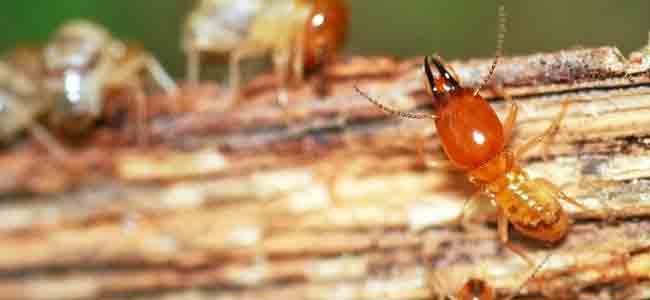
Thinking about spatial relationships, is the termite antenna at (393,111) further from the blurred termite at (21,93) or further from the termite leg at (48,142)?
the blurred termite at (21,93)

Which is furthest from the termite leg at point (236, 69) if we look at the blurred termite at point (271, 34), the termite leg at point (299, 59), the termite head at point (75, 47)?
the termite head at point (75, 47)

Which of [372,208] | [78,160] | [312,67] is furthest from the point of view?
[312,67]

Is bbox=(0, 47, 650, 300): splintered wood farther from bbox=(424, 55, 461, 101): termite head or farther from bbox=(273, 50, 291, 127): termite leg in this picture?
bbox=(424, 55, 461, 101): termite head

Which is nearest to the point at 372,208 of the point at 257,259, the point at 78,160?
the point at 257,259

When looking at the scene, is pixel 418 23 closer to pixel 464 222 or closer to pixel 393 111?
pixel 393 111

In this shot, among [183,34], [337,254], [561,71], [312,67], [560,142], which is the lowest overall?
[337,254]

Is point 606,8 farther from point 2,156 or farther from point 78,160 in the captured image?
point 2,156
